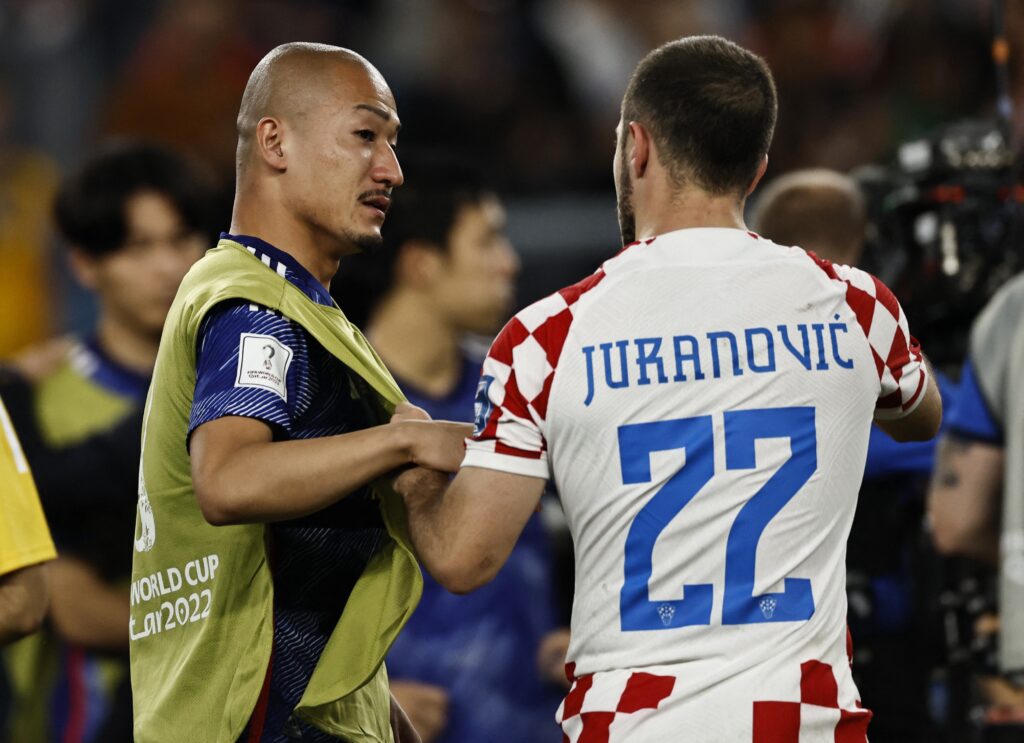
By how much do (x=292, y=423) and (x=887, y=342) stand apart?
105cm

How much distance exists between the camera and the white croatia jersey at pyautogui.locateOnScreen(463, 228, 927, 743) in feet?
9.09

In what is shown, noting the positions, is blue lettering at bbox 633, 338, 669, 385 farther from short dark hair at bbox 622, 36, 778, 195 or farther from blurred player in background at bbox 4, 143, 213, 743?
blurred player in background at bbox 4, 143, 213, 743

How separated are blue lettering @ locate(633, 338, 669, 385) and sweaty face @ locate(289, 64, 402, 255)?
62 centimetres

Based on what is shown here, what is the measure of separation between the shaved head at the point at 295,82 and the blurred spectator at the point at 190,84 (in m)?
6.24

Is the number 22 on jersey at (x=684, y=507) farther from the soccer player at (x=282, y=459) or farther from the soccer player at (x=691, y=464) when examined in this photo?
the soccer player at (x=282, y=459)

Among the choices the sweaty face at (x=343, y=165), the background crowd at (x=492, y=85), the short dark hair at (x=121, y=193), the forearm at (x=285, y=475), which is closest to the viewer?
the forearm at (x=285, y=475)

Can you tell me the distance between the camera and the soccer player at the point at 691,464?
278 centimetres

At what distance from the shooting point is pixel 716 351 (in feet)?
9.27

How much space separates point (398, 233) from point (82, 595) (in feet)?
4.93

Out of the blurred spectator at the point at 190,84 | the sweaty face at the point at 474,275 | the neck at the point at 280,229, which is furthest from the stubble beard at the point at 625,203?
the blurred spectator at the point at 190,84

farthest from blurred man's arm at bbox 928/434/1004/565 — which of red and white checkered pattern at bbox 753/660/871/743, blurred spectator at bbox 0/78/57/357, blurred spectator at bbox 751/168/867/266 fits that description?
blurred spectator at bbox 0/78/57/357

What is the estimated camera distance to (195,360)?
2953 millimetres

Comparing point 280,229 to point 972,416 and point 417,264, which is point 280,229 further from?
point 417,264

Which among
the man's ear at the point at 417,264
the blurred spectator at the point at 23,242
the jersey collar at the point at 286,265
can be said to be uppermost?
the blurred spectator at the point at 23,242
